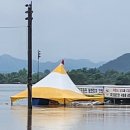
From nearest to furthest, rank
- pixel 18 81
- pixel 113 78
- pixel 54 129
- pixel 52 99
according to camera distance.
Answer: pixel 54 129
pixel 52 99
pixel 113 78
pixel 18 81

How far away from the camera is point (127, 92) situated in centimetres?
5116

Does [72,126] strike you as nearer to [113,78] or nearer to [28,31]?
[28,31]

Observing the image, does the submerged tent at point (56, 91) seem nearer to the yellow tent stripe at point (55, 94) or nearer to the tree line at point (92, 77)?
the yellow tent stripe at point (55, 94)

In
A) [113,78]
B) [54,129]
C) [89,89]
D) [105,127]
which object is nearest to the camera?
[54,129]

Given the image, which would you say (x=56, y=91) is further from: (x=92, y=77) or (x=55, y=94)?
(x=92, y=77)

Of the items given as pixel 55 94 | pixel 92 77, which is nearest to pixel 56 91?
pixel 55 94

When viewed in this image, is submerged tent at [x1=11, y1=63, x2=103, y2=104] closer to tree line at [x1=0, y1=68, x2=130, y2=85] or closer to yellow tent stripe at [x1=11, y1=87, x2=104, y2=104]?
yellow tent stripe at [x1=11, y1=87, x2=104, y2=104]

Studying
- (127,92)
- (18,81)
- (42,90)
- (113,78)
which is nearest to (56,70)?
(42,90)

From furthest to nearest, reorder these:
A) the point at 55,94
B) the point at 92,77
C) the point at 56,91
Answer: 1. the point at 92,77
2. the point at 56,91
3. the point at 55,94

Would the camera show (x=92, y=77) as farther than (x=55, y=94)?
Yes

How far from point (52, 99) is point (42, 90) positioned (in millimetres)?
1091

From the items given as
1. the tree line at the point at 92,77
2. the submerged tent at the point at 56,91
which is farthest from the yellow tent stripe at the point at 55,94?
the tree line at the point at 92,77

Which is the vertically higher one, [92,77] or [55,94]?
[92,77]

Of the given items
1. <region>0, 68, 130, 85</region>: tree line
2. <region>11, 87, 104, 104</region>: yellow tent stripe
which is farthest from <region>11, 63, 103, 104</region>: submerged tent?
<region>0, 68, 130, 85</region>: tree line
